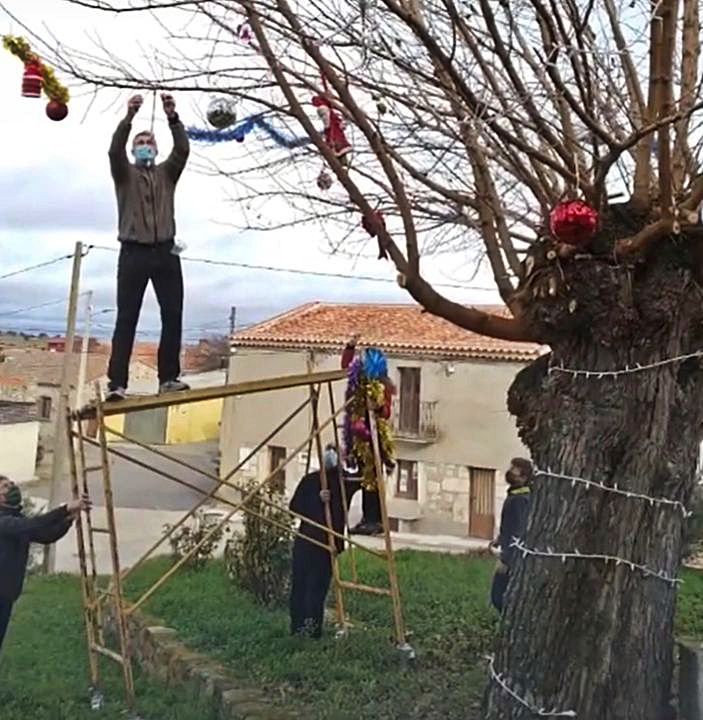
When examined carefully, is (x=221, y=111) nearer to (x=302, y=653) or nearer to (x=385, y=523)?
(x=385, y=523)

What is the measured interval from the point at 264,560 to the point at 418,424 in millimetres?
7875

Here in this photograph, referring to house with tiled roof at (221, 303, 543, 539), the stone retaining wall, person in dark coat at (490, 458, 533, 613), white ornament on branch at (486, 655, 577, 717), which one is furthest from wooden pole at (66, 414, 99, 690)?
house with tiled roof at (221, 303, 543, 539)

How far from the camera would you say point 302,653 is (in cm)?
522

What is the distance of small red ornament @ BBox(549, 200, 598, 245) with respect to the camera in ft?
10.1

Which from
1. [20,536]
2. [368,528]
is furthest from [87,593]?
[368,528]

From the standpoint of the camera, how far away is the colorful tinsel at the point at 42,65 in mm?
3799

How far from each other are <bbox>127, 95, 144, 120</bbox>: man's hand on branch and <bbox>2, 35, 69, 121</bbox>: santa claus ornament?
31 centimetres

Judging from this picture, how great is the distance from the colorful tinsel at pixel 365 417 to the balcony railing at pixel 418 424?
894 cm

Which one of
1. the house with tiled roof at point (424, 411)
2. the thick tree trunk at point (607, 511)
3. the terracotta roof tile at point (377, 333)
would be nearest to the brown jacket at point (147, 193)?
the thick tree trunk at point (607, 511)

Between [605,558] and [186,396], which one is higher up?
[186,396]

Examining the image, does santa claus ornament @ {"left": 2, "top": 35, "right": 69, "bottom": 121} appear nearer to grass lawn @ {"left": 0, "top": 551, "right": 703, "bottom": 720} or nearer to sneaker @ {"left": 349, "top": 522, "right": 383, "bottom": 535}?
grass lawn @ {"left": 0, "top": 551, "right": 703, "bottom": 720}

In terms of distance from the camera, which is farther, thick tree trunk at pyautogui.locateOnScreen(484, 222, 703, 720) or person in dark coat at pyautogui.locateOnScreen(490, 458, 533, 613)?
person in dark coat at pyautogui.locateOnScreen(490, 458, 533, 613)

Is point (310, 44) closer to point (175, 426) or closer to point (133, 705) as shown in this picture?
point (133, 705)

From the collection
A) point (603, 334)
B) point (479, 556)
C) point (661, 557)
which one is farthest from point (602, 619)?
point (479, 556)
